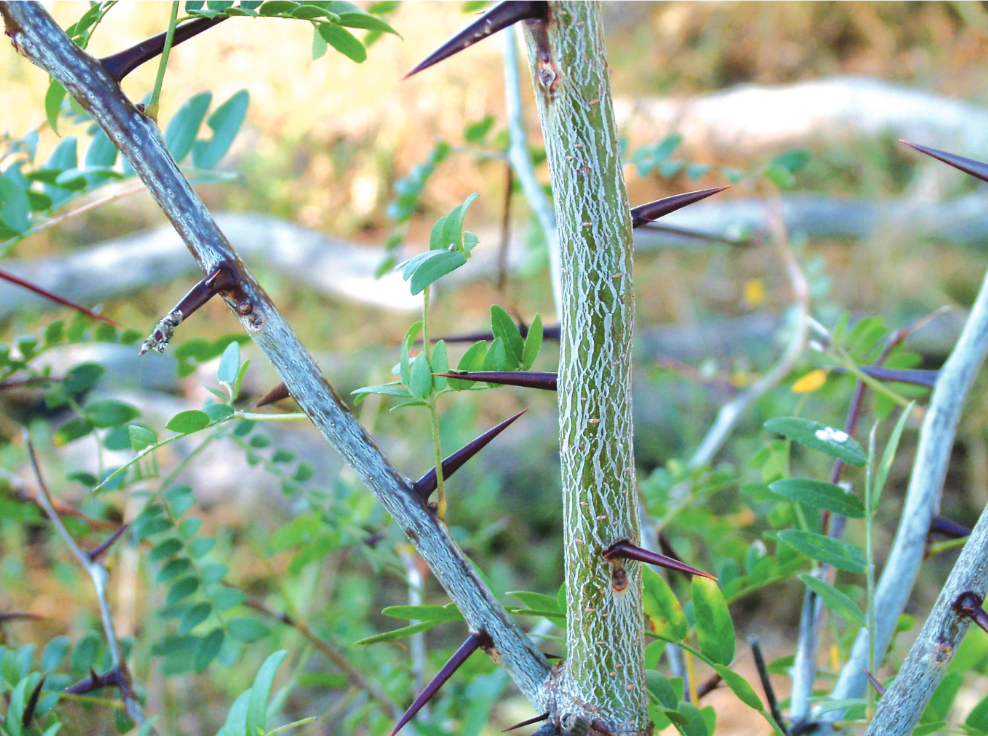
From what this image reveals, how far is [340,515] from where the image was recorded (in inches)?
19.3

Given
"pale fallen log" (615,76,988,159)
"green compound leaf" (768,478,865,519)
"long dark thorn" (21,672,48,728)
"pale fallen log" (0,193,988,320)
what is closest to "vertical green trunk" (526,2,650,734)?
"green compound leaf" (768,478,865,519)

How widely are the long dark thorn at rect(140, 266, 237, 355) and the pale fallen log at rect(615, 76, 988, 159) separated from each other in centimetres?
221

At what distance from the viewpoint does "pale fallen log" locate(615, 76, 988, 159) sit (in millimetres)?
2279

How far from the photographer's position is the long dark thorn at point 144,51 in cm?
22

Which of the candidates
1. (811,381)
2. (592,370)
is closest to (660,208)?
(592,370)

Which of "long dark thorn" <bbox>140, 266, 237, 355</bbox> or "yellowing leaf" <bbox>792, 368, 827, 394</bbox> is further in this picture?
"yellowing leaf" <bbox>792, 368, 827, 394</bbox>

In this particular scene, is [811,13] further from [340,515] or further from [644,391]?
[340,515]

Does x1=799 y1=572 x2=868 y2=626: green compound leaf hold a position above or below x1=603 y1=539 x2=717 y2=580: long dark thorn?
below

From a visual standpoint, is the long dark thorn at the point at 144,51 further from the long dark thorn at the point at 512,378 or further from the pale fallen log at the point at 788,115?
the pale fallen log at the point at 788,115

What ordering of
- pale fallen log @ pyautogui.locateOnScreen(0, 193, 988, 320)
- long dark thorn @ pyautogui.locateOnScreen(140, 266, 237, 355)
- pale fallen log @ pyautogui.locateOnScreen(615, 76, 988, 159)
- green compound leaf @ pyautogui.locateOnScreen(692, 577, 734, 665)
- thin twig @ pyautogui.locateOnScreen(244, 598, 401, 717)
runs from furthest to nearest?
pale fallen log @ pyautogui.locateOnScreen(615, 76, 988, 159), pale fallen log @ pyautogui.locateOnScreen(0, 193, 988, 320), thin twig @ pyautogui.locateOnScreen(244, 598, 401, 717), green compound leaf @ pyautogui.locateOnScreen(692, 577, 734, 665), long dark thorn @ pyautogui.locateOnScreen(140, 266, 237, 355)

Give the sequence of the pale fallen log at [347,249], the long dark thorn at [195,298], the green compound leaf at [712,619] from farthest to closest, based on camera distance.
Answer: the pale fallen log at [347,249] → the green compound leaf at [712,619] → the long dark thorn at [195,298]

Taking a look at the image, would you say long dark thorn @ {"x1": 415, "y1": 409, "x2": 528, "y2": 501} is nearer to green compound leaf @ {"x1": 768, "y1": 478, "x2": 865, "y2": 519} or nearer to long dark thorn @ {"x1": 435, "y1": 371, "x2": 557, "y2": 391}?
long dark thorn @ {"x1": 435, "y1": 371, "x2": 557, "y2": 391}

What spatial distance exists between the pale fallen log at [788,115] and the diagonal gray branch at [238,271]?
2200 millimetres

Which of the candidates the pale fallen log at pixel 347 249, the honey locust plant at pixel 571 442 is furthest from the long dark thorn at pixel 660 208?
the pale fallen log at pixel 347 249
